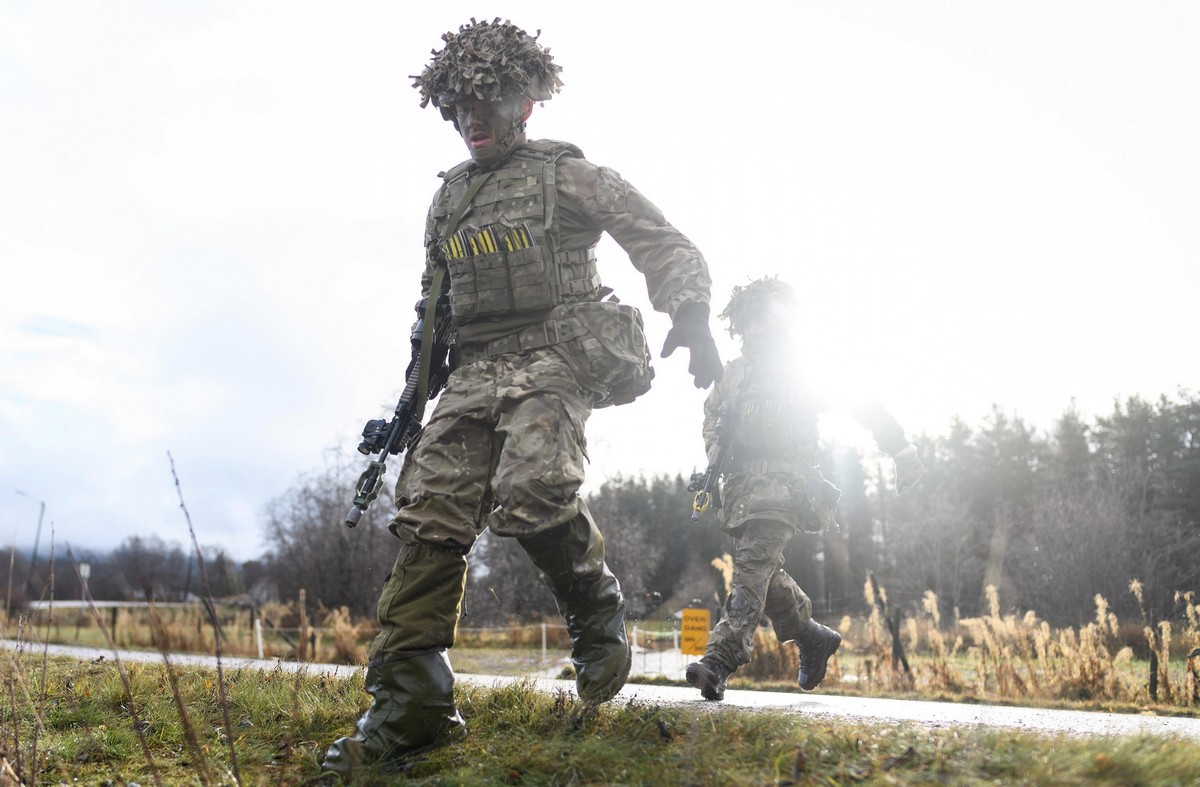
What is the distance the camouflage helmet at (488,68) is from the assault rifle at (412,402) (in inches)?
33.0

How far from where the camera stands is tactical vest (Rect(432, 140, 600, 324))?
3844 millimetres

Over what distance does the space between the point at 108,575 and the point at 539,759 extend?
4.95 ft

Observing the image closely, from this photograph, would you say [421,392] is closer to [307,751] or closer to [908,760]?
[307,751]

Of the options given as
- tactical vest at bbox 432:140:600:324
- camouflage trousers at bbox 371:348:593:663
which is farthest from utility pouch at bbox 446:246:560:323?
camouflage trousers at bbox 371:348:593:663

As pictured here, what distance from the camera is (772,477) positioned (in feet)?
17.8

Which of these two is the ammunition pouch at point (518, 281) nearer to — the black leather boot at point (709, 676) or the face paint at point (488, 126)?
the face paint at point (488, 126)

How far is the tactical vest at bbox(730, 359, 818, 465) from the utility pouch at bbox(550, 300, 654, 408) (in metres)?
1.81

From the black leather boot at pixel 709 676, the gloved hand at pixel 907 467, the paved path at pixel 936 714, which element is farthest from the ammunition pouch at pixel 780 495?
the paved path at pixel 936 714

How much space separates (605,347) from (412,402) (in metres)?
0.88

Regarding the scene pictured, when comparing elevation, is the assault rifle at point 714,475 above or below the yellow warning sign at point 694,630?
above

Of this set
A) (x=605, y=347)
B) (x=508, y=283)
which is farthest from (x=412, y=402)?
(x=605, y=347)

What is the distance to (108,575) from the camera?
3.10m

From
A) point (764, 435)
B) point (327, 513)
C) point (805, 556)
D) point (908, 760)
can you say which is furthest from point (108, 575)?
point (805, 556)

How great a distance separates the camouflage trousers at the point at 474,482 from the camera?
341 centimetres
